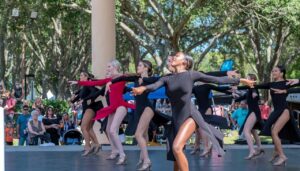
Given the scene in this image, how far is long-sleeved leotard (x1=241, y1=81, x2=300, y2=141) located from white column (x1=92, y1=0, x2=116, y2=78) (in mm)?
6361

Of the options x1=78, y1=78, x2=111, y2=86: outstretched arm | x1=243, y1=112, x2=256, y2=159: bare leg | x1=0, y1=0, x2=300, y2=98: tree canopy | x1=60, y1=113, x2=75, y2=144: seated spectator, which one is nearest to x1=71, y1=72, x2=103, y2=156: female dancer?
x1=78, y1=78, x2=111, y2=86: outstretched arm

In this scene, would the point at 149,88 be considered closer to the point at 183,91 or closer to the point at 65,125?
the point at 183,91

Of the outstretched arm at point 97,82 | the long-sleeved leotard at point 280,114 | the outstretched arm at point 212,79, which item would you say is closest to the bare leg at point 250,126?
the long-sleeved leotard at point 280,114

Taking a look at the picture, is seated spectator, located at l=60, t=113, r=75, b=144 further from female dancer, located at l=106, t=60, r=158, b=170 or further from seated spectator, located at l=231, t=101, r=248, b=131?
female dancer, located at l=106, t=60, r=158, b=170

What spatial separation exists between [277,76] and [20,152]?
647 cm

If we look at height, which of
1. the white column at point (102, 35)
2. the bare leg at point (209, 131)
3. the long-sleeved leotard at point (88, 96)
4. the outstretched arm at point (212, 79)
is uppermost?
the white column at point (102, 35)

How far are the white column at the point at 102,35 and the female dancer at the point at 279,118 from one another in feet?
21.1

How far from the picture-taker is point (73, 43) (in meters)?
41.9

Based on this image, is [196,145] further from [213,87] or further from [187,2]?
[187,2]

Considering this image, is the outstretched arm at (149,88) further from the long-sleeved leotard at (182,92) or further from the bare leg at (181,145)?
the bare leg at (181,145)

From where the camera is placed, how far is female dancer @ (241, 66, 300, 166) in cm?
1216

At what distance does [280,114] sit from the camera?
1223 cm

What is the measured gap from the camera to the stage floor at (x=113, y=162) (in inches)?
462

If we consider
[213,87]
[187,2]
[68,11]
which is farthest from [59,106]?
[213,87]
